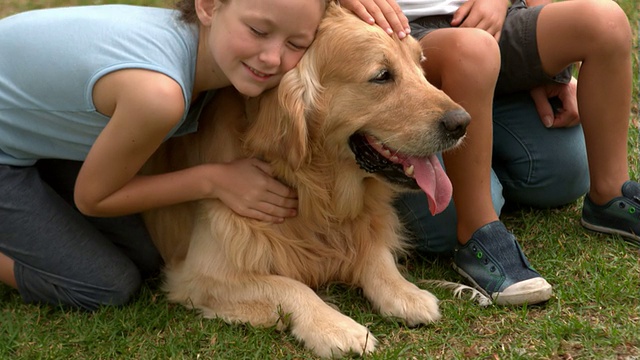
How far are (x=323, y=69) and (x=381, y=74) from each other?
0.22 m

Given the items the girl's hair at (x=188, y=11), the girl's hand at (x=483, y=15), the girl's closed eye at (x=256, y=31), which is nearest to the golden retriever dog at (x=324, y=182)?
the girl's closed eye at (x=256, y=31)

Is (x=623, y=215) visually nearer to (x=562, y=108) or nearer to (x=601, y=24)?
(x=562, y=108)

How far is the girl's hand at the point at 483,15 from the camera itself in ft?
11.6

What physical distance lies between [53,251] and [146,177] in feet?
1.95

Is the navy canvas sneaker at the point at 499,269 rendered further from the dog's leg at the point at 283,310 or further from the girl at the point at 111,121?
the girl at the point at 111,121

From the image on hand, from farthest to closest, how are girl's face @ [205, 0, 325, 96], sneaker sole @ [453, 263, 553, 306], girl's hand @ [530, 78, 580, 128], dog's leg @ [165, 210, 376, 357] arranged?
girl's hand @ [530, 78, 580, 128]
sneaker sole @ [453, 263, 553, 306]
dog's leg @ [165, 210, 376, 357]
girl's face @ [205, 0, 325, 96]

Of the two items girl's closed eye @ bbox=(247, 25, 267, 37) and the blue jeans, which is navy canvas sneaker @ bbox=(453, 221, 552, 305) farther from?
girl's closed eye @ bbox=(247, 25, 267, 37)

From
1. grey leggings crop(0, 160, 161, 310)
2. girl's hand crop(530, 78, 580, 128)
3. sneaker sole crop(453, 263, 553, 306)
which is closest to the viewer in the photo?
sneaker sole crop(453, 263, 553, 306)

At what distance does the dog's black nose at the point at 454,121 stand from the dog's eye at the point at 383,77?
256 mm

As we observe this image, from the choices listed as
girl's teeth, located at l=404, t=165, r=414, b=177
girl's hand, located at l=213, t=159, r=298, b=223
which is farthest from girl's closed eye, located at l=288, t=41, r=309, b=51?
girl's teeth, located at l=404, t=165, r=414, b=177

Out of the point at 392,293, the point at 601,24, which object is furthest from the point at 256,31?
the point at 601,24

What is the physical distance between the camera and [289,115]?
9.32 ft

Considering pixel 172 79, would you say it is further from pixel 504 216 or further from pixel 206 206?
pixel 504 216

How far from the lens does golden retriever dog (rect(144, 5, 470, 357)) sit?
2.85 meters
